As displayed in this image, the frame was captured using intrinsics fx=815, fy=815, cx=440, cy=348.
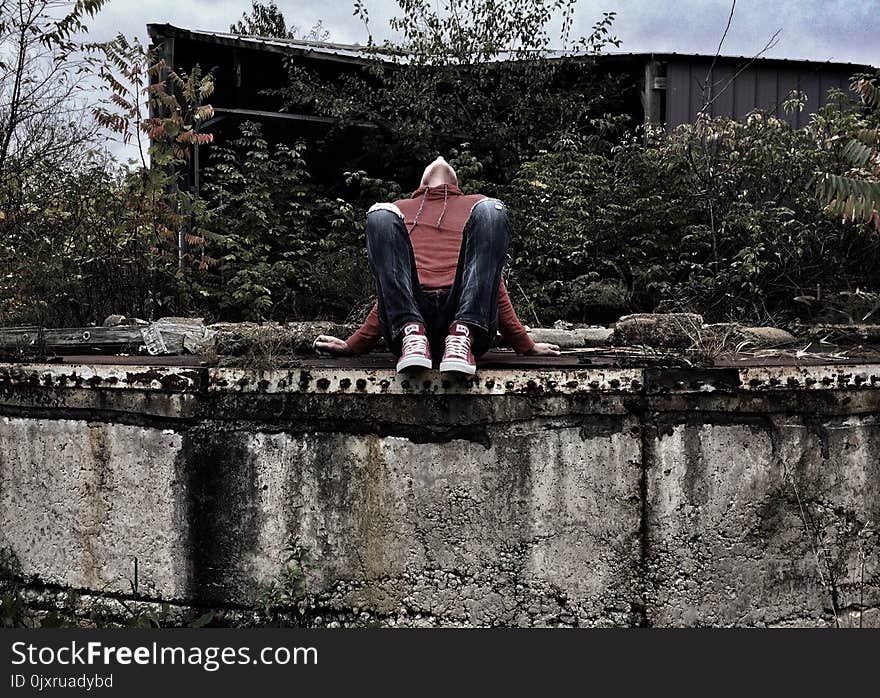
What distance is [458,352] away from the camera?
304 cm

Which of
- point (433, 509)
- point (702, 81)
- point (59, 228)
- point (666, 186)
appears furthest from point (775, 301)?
point (59, 228)

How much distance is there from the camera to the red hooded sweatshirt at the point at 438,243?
3471 mm

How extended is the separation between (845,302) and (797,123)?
4.98 meters

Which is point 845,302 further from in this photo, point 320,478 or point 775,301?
point 320,478

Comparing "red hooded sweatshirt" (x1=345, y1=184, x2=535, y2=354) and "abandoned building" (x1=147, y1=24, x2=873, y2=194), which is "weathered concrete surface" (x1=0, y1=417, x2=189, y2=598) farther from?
"abandoned building" (x1=147, y1=24, x2=873, y2=194)

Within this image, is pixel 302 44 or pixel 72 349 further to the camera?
pixel 302 44

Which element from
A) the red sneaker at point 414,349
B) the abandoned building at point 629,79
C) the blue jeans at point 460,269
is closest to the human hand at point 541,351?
the blue jeans at point 460,269

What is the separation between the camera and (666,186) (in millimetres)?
8523

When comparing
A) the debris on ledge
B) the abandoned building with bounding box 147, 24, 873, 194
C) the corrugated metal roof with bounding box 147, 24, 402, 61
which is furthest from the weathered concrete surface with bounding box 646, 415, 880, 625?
the corrugated metal roof with bounding box 147, 24, 402, 61

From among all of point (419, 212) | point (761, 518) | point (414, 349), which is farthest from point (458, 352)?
point (761, 518)

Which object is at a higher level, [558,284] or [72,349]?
[558,284]

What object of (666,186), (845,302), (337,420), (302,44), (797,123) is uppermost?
(302,44)

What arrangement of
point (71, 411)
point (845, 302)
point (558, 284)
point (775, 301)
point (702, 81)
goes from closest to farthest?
point (71, 411)
point (845, 302)
point (775, 301)
point (558, 284)
point (702, 81)

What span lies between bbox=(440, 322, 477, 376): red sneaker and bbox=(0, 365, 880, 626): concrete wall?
0.37 ft
